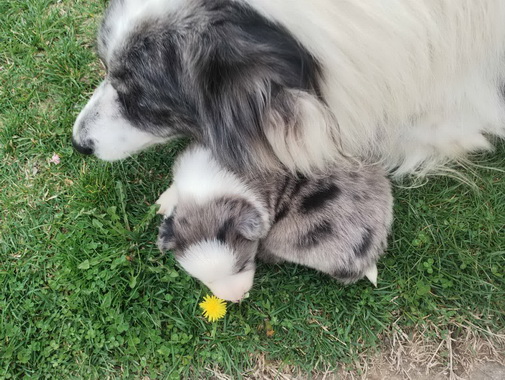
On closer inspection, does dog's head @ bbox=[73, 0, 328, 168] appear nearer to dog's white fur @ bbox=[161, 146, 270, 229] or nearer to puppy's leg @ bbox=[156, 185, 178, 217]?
dog's white fur @ bbox=[161, 146, 270, 229]

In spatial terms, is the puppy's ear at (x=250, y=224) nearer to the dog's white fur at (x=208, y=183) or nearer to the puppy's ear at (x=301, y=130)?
the dog's white fur at (x=208, y=183)

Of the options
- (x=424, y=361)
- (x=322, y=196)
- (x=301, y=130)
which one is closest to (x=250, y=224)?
(x=322, y=196)

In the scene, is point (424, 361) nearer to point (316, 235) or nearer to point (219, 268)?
point (316, 235)

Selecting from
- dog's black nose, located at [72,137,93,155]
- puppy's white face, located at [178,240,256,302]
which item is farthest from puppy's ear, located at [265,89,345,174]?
dog's black nose, located at [72,137,93,155]

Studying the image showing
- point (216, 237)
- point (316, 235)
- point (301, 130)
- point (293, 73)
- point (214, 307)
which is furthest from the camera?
point (214, 307)

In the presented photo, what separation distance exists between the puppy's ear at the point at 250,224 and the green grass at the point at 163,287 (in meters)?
0.46

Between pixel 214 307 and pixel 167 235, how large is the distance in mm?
418

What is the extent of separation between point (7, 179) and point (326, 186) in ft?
5.55

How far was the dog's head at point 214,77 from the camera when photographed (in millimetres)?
1517

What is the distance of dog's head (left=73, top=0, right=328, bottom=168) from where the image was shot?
1517 millimetres

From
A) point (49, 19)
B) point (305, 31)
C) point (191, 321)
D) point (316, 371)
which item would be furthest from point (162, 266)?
point (49, 19)

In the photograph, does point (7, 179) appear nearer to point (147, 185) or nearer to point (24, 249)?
point (24, 249)

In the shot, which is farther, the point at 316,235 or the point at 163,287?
the point at 163,287

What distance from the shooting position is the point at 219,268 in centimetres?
198
